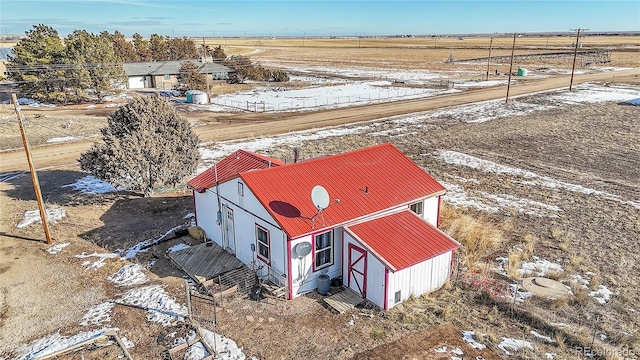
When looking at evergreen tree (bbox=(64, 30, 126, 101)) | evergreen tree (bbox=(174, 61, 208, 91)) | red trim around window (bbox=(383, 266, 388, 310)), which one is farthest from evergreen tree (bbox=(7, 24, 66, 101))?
red trim around window (bbox=(383, 266, 388, 310))

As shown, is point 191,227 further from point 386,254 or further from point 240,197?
point 386,254

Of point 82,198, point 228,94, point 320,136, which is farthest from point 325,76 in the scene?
point 82,198

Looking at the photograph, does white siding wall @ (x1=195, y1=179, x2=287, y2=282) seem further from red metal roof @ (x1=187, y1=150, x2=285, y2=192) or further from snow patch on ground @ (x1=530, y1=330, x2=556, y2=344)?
snow patch on ground @ (x1=530, y1=330, x2=556, y2=344)

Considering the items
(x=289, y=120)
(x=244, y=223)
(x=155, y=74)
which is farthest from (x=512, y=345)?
(x=155, y=74)

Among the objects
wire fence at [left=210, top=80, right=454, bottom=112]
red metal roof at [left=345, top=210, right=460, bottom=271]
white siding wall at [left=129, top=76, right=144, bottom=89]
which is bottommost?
wire fence at [left=210, top=80, right=454, bottom=112]

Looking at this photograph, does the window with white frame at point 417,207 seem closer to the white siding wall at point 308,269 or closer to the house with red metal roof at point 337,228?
the house with red metal roof at point 337,228

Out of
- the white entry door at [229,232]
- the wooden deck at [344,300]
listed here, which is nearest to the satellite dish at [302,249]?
the wooden deck at [344,300]

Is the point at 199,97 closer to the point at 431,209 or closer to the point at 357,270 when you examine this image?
the point at 431,209
